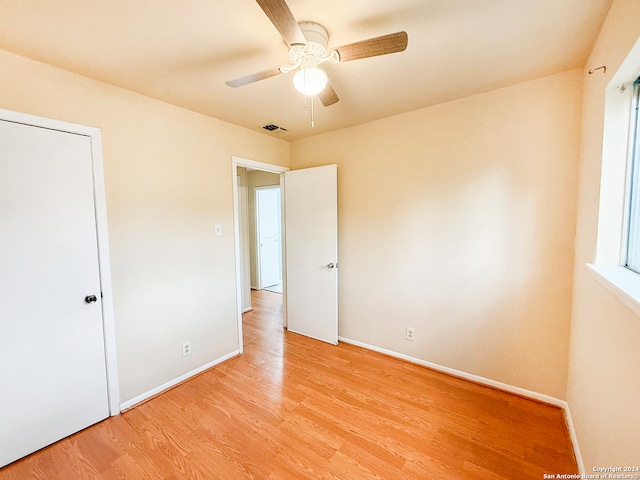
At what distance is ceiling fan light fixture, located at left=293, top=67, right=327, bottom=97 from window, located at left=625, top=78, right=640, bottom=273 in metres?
1.48

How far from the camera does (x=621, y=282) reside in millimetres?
1004

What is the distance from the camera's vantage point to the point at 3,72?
1.42m

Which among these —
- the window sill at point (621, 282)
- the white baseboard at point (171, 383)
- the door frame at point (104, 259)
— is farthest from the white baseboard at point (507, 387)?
the door frame at point (104, 259)

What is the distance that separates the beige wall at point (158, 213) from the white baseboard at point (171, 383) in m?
0.03

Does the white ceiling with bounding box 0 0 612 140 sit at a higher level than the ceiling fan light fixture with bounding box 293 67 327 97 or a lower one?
higher

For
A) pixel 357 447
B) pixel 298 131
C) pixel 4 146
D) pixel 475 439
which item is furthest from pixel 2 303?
pixel 475 439

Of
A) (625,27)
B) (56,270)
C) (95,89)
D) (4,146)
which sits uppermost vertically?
(95,89)

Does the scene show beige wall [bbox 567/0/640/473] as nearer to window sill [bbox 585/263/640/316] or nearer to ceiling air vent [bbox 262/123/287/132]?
window sill [bbox 585/263/640/316]

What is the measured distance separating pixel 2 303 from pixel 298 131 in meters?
2.62

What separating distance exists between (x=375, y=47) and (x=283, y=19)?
413mm

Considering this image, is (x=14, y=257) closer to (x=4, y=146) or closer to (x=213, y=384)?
(x=4, y=146)

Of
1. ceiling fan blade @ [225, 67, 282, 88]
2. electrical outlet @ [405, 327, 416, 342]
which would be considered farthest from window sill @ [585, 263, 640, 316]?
ceiling fan blade @ [225, 67, 282, 88]

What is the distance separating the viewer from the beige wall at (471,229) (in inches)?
71.2

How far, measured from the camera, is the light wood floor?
1.43 metres
